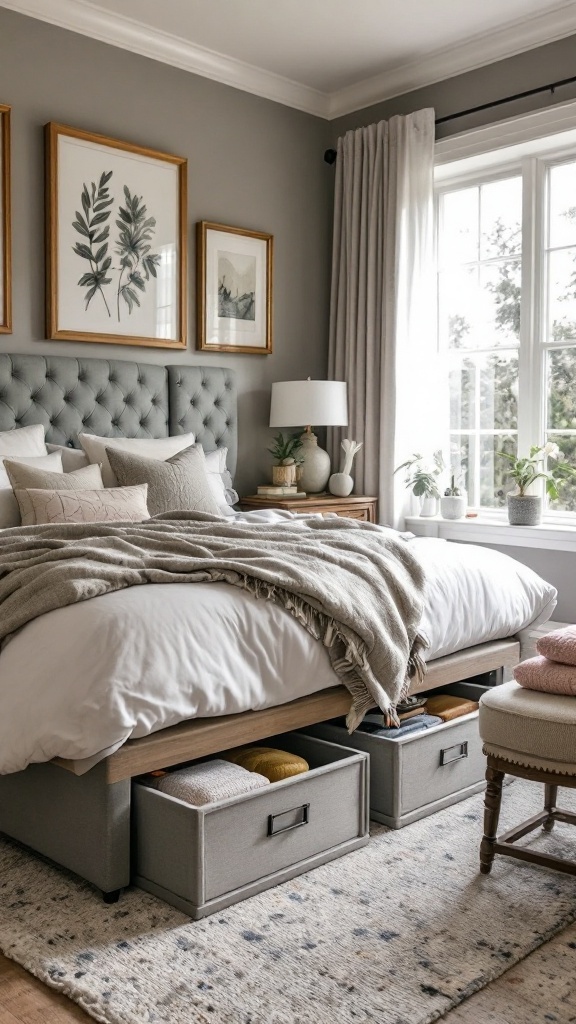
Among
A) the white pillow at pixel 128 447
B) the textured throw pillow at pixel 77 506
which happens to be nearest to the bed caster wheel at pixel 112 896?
the textured throw pillow at pixel 77 506

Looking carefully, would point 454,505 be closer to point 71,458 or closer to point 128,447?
point 128,447

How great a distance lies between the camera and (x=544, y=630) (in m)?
4.28

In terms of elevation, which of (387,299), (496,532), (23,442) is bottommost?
(496,532)

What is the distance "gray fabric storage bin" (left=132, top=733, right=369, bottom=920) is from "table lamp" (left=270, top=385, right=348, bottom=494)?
2514mm

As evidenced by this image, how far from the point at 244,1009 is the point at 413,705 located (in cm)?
120

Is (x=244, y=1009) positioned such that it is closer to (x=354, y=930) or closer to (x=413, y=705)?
(x=354, y=930)

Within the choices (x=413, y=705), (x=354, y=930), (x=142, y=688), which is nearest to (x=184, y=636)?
(x=142, y=688)

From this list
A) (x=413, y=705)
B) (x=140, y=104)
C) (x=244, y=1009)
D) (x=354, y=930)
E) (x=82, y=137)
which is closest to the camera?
(x=244, y=1009)

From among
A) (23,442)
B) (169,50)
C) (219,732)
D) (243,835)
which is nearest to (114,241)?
(169,50)

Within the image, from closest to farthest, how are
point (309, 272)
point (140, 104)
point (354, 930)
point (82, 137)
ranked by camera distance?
point (354, 930), point (82, 137), point (140, 104), point (309, 272)

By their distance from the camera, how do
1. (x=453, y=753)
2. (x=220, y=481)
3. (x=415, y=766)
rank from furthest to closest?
(x=220, y=481) → (x=453, y=753) → (x=415, y=766)

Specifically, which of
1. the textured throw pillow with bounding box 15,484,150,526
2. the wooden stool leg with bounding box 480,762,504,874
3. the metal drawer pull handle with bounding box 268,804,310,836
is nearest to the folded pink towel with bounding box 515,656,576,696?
the wooden stool leg with bounding box 480,762,504,874

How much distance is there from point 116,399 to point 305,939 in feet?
8.94

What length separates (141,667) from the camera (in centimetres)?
202
